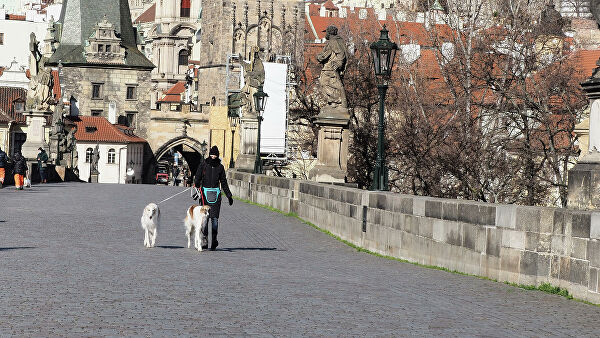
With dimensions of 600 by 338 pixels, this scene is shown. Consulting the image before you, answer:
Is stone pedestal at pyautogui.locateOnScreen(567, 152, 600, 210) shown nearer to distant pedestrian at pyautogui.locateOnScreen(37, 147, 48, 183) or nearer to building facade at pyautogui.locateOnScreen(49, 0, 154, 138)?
distant pedestrian at pyautogui.locateOnScreen(37, 147, 48, 183)

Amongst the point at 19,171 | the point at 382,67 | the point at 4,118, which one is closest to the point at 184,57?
the point at 4,118

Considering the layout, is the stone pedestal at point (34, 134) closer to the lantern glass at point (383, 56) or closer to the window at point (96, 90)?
the lantern glass at point (383, 56)

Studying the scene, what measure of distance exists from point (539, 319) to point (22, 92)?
88574 millimetres

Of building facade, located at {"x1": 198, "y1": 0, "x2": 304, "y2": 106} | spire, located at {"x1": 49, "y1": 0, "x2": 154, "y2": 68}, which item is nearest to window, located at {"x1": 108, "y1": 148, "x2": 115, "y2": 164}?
spire, located at {"x1": 49, "y1": 0, "x2": 154, "y2": 68}

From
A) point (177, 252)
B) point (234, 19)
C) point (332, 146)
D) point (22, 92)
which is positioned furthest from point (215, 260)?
point (234, 19)

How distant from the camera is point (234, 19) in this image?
10638 centimetres

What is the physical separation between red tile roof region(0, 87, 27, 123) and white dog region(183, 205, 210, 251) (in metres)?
76.8

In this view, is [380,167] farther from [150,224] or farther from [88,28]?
[88,28]

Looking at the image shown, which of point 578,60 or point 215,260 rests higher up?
point 578,60

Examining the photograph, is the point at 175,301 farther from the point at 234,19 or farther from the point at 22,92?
the point at 234,19

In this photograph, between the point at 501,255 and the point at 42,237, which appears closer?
the point at 501,255

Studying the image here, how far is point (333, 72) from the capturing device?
23.2 m

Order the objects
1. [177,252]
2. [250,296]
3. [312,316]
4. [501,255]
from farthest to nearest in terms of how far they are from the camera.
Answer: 1. [177,252]
2. [501,255]
3. [250,296]
4. [312,316]

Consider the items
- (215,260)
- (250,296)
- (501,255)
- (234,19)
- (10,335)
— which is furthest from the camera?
(234,19)
